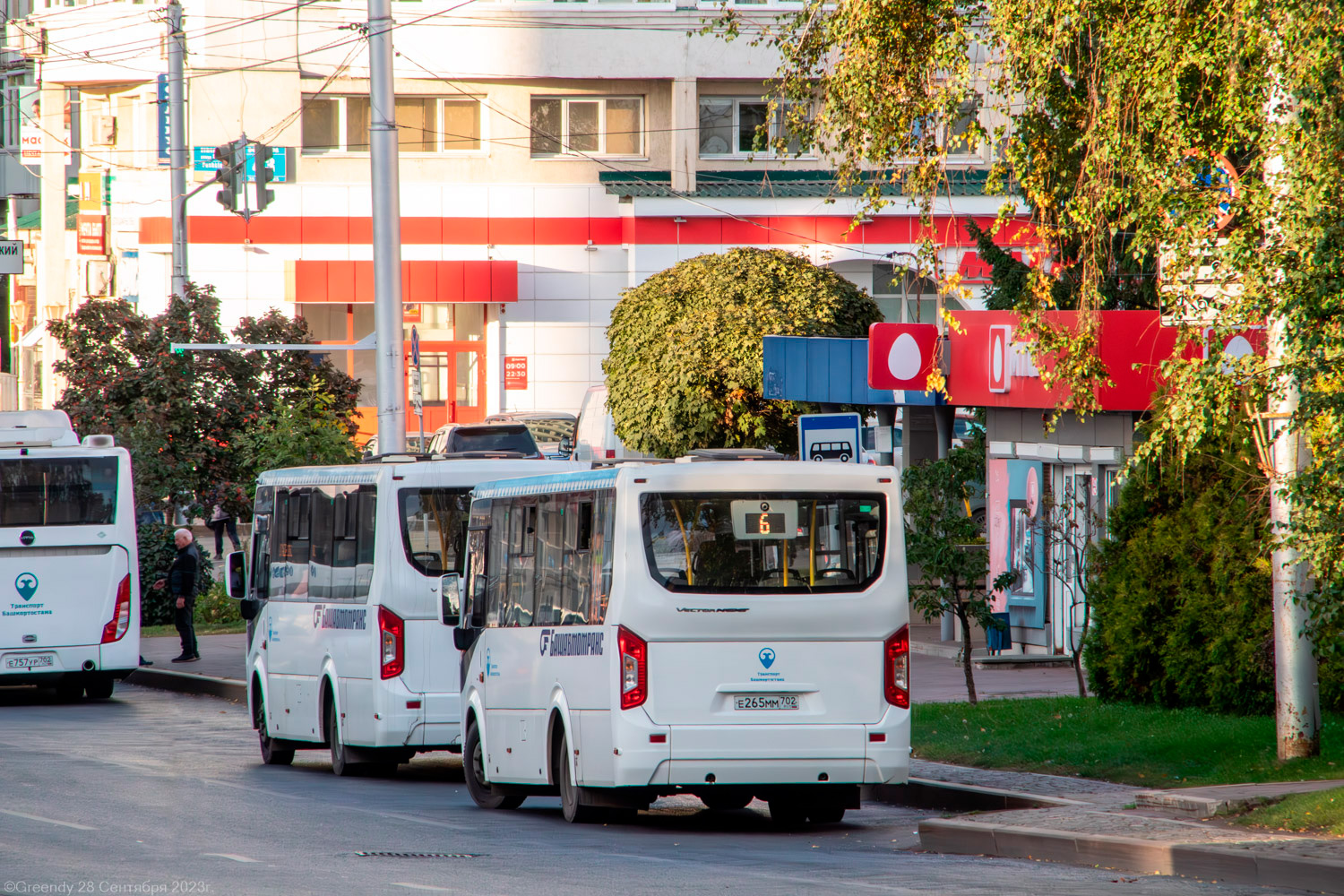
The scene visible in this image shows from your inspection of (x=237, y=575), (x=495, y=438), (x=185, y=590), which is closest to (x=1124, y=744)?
(x=237, y=575)

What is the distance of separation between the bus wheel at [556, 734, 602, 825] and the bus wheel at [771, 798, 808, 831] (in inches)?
48.7

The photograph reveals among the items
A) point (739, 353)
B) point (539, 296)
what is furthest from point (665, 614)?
point (539, 296)

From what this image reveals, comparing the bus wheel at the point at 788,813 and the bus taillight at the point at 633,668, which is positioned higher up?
the bus taillight at the point at 633,668

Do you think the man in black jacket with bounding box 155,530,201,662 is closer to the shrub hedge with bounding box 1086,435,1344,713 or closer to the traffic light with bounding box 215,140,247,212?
the traffic light with bounding box 215,140,247,212

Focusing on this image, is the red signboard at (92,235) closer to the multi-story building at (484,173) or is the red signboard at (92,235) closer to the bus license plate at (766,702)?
the multi-story building at (484,173)

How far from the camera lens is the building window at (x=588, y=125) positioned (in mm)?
51688

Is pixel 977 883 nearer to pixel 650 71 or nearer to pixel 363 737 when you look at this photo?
pixel 363 737

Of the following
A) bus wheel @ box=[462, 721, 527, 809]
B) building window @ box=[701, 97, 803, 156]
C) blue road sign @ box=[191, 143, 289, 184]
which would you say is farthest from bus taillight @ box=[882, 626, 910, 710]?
building window @ box=[701, 97, 803, 156]

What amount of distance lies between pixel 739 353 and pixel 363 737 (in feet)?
66.9

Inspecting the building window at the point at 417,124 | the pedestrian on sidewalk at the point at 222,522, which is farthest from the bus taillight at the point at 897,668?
the building window at the point at 417,124

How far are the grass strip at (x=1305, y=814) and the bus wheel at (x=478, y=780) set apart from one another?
544 cm

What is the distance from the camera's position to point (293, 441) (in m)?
29.8

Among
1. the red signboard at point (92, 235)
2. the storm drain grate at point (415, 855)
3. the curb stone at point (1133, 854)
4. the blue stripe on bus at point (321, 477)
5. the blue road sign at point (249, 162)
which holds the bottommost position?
the storm drain grate at point (415, 855)

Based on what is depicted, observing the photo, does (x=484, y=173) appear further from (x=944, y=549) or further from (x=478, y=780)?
(x=478, y=780)
